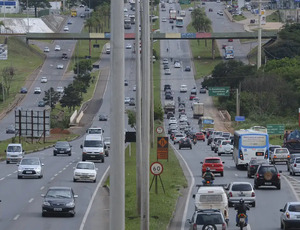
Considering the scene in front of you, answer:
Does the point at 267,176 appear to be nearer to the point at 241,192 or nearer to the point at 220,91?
the point at 241,192

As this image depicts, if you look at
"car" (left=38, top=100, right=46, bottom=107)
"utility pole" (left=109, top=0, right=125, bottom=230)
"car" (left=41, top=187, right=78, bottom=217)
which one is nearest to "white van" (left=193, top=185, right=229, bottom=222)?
"car" (left=41, top=187, right=78, bottom=217)

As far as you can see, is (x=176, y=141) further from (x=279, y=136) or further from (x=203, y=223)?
(x=203, y=223)

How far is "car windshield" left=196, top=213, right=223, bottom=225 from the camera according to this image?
31281 mm

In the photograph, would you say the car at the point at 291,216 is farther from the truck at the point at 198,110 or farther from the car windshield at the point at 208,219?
the truck at the point at 198,110

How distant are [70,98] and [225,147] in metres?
69.2

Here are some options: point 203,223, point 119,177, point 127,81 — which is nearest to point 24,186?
point 203,223

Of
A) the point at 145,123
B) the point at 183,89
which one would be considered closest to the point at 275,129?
the point at 183,89

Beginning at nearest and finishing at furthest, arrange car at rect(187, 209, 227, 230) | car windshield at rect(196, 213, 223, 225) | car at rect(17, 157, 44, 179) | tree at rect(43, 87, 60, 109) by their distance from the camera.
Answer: car at rect(187, 209, 227, 230)
car windshield at rect(196, 213, 223, 225)
car at rect(17, 157, 44, 179)
tree at rect(43, 87, 60, 109)

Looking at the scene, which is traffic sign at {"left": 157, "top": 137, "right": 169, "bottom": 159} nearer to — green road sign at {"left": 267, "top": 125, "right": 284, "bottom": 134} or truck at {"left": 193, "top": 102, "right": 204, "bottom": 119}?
green road sign at {"left": 267, "top": 125, "right": 284, "bottom": 134}

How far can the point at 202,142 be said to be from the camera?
114375 mm

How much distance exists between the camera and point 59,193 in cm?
4156

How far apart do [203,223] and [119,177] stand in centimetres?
1649

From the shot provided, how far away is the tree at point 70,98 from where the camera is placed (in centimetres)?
15188

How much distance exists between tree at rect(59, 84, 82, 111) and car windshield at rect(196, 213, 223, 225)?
120799mm
